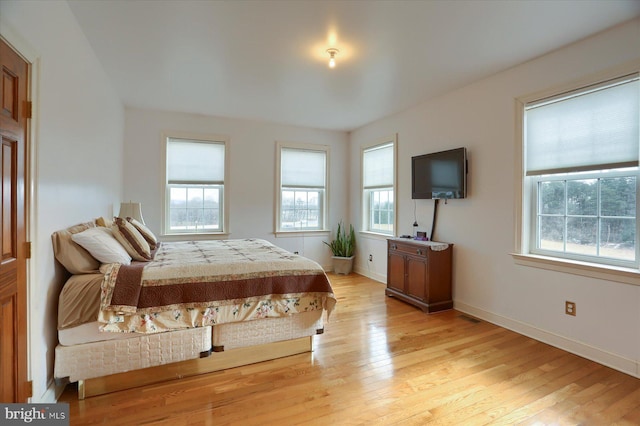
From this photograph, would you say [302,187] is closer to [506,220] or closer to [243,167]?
[243,167]

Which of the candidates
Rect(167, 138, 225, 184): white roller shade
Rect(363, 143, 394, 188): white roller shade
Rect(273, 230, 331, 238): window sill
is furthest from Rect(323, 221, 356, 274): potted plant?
Rect(167, 138, 225, 184): white roller shade

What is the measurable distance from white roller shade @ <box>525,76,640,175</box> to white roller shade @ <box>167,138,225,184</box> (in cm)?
413

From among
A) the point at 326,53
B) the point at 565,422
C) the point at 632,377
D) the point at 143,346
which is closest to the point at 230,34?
the point at 326,53

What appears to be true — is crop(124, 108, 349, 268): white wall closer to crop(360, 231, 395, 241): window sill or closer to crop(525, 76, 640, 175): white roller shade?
crop(360, 231, 395, 241): window sill

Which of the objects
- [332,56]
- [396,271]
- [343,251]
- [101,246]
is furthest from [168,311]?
[343,251]

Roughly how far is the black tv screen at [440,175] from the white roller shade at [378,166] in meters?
0.70

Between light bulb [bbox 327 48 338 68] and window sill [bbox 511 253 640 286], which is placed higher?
light bulb [bbox 327 48 338 68]

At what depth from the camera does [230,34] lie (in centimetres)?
252

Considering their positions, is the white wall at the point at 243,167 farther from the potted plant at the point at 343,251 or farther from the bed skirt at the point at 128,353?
the bed skirt at the point at 128,353

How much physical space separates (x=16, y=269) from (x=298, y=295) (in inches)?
66.7

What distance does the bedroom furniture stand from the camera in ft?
11.7

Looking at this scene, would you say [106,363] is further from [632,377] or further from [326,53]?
[632,377]

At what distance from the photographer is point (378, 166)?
514 centimetres

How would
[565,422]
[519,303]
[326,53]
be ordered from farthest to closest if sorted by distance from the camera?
[519,303] → [326,53] → [565,422]
